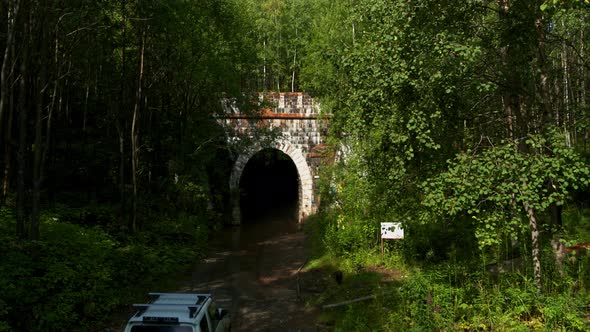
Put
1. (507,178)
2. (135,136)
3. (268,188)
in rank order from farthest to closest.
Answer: (268,188), (135,136), (507,178)

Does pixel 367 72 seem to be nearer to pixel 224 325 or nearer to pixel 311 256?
pixel 224 325

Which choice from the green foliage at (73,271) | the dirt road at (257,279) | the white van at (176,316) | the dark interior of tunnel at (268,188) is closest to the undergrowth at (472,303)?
the dirt road at (257,279)

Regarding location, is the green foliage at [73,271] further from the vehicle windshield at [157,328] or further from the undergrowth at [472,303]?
the undergrowth at [472,303]

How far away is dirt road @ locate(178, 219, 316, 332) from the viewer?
10828mm

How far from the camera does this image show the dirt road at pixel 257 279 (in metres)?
10.8

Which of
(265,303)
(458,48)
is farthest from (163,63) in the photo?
(458,48)

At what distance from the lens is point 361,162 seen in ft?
49.0

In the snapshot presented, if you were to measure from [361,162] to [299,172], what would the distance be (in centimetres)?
1192

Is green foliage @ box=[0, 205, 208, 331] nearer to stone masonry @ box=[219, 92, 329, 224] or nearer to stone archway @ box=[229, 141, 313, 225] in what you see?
stone archway @ box=[229, 141, 313, 225]

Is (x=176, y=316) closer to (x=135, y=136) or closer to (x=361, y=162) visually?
(x=361, y=162)

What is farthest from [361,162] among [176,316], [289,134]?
[289,134]

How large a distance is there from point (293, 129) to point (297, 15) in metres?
21.6

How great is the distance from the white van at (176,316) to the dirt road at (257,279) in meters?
Result: 2.86

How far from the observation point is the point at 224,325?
337 inches
